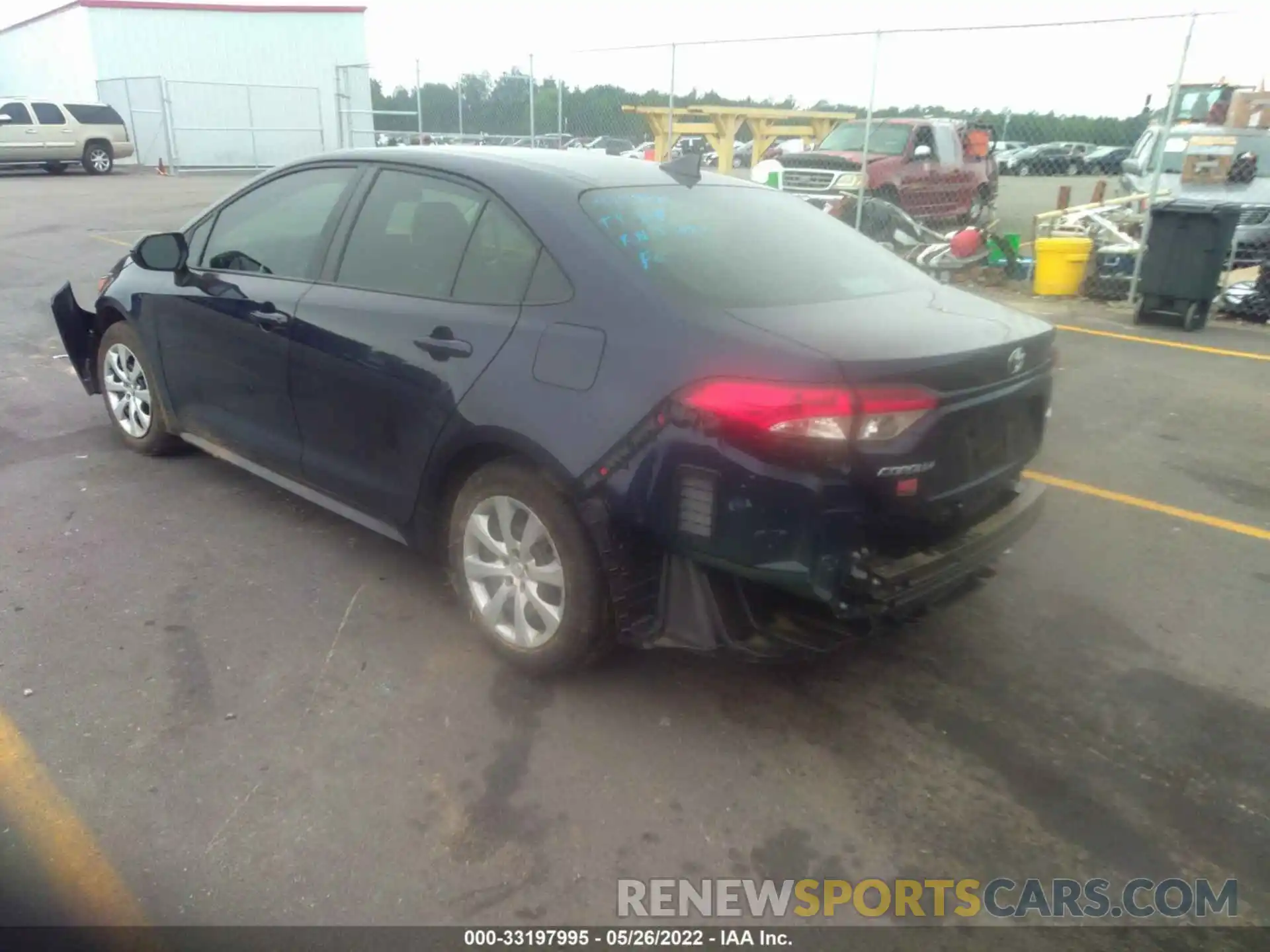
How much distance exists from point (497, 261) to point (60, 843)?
2.10 meters

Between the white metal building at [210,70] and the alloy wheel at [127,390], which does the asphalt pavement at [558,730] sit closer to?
the alloy wheel at [127,390]

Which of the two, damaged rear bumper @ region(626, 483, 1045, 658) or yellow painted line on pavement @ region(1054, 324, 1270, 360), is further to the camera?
yellow painted line on pavement @ region(1054, 324, 1270, 360)

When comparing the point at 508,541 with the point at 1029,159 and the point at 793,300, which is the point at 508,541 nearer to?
the point at 793,300

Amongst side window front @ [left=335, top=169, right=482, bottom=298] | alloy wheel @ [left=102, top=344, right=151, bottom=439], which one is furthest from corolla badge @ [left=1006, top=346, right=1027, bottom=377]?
alloy wheel @ [left=102, top=344, right=151, bottom=439]

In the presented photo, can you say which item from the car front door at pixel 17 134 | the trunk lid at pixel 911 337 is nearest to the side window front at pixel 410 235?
the trunk lid at pixel 911 337

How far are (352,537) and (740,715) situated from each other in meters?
2.08

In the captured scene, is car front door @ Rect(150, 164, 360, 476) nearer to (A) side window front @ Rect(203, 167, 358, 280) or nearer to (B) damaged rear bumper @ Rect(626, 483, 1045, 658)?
(A) side window front @ Rect(203, 167, 358, 280)

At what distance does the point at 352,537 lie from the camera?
4.29m

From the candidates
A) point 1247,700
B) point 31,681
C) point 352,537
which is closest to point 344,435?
point 352,537

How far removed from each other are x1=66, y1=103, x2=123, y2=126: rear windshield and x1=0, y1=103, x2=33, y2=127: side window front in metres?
1.08

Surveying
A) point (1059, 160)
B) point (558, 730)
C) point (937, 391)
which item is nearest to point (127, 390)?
point (558, 730)

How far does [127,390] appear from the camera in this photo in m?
5.06

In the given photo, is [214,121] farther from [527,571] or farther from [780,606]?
[780,606]

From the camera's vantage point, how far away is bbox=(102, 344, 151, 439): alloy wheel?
4.96m
